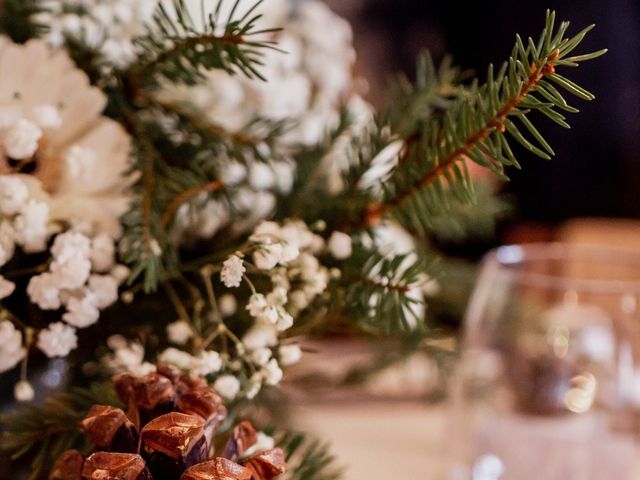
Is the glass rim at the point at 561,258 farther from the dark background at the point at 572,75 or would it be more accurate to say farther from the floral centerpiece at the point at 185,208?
the dark background at the point at 572,75

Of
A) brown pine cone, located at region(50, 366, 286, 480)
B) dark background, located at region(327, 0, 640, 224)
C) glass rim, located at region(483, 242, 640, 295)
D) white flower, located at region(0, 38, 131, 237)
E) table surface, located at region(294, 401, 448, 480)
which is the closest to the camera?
brown pine cone, located at region(50, 366, 286, 480)

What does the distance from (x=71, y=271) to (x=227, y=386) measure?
3.4 inches

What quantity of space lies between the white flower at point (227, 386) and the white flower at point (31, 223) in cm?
11

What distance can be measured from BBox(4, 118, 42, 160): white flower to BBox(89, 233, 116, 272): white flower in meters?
0.05

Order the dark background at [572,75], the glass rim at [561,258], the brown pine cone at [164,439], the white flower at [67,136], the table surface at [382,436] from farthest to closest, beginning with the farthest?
the dark background at [572,75]
the table surface at [382,436]
the glass rim at [561,258]
the white flower at [67,136]
the brown pine cone at [164,439]

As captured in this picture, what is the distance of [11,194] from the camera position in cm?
32

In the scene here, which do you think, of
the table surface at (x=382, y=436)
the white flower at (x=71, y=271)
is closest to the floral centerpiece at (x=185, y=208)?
the white flower at (x=71, y=271)

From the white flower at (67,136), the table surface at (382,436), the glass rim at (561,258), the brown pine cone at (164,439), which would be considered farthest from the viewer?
the table surface at (382,436)

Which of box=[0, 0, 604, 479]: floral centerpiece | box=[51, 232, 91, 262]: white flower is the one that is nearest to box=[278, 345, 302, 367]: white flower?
box=[0, 0, 604, 479]: floral centerpiece

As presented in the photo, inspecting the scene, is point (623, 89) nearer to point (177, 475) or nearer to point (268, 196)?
point (268, 196)

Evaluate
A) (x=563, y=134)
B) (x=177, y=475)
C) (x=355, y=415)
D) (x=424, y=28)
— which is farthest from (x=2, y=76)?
(x=424, y=28)

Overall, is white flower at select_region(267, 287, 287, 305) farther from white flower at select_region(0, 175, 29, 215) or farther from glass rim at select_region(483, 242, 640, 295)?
glass rim at select_region(483, 242, 640, 295)

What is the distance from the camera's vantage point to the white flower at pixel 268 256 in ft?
0.97

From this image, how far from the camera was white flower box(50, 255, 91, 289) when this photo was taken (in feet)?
1.05
